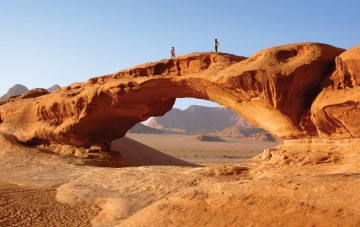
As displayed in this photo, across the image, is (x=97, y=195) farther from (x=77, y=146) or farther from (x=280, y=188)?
(x=77, y=146)

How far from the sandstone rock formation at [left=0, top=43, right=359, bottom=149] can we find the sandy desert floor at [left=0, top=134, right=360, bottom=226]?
0.89 meters

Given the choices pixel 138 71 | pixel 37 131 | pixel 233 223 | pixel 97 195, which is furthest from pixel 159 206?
pixel 37 131

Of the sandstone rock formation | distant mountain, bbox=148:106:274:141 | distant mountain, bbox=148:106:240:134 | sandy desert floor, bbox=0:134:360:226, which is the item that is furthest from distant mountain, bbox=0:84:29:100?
sandy desert floor, bbox=0:134:360:226

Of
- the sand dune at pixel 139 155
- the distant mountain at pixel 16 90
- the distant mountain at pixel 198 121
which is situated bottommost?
the distant mountain at pixel 198 121

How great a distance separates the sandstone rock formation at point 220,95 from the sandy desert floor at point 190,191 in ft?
2.91

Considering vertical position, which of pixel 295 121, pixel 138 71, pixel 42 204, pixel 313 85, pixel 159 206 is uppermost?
pixel 138 71

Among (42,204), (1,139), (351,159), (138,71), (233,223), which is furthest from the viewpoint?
(1,139)

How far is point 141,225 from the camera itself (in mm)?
6668

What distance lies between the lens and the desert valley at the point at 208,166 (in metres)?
6.05

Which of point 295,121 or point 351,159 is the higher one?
point 295,121

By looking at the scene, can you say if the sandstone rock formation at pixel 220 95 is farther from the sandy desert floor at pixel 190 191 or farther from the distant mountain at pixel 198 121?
the distant mountain at pixel 198 121

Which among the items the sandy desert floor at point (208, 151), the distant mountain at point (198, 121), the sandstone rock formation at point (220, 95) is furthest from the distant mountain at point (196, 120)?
the sandstone rock formation at point (220, 95)

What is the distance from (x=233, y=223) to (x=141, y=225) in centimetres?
181

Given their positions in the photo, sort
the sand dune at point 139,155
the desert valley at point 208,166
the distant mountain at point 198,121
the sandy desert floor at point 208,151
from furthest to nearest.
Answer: the distant mountain at point 198,121 < the sandy desert floor at point 208,151 < the sand dune at point 139,155 < the desert valley at point 208,166
